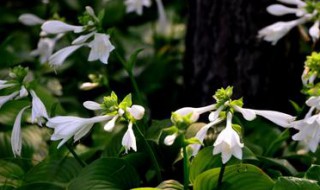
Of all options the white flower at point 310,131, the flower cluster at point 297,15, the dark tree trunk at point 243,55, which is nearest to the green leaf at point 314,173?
the white flower at point 310,131

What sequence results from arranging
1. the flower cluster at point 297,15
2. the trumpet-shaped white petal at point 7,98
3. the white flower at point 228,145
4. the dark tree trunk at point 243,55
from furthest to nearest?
the dark tree trunk at point 243,55 → the flower cluster at point 297,15 → the trumpet-shaped white petal at point 7,98 → the white flower at point 228,145

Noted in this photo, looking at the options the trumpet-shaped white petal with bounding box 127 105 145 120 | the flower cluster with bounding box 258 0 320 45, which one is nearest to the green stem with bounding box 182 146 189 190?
the trumpet-shaped white petal with bounding box 127 105 145 120

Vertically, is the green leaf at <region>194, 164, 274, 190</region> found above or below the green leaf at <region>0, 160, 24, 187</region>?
above

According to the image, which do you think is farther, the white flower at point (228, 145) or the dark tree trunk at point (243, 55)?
the dark tree trunk at point (243, 55)

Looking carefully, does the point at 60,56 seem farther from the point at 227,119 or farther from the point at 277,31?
the point at 277,31

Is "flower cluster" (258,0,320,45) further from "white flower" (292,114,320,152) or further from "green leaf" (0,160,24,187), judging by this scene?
"green leaf" (0,160,24,187)

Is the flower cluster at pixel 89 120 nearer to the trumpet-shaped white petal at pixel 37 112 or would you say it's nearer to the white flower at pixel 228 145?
the trumpet-shaped white petal at pixel 37 112
